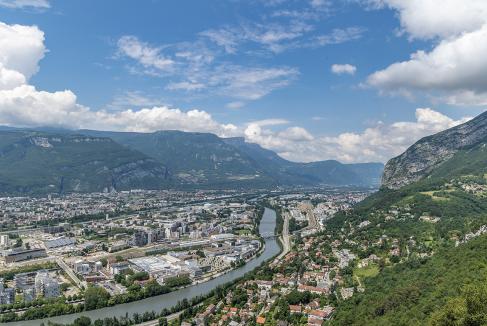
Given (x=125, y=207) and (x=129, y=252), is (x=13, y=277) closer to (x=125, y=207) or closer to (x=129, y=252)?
(x=129, y=252)

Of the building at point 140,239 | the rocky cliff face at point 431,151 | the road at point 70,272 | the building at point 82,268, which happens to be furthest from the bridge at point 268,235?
the rocky cliff face at point 431,151

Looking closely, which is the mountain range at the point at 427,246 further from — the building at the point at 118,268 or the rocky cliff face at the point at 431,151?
the building at the point at 118,268

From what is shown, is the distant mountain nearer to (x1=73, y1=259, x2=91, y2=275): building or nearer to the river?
(x1=73, y1=259, x2=91, y2=275): building

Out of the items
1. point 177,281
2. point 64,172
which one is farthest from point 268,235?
point 64,172

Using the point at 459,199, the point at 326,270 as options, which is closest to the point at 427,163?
the point at 459,199

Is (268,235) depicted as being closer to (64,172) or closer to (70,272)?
(70,272)

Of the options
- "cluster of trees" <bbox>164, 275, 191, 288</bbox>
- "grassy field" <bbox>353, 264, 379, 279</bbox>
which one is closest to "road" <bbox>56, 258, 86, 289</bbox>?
"cluster of trees" <bbox>164, 275, 191, 288</bbox>
